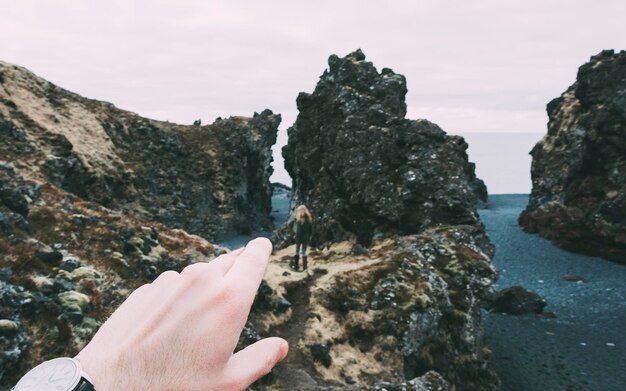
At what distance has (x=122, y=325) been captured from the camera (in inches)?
113

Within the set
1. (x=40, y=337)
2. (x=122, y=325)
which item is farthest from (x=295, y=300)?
(x=122, y=325)

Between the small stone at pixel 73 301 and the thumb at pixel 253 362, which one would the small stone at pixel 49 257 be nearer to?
the small stone at pixel 73 301

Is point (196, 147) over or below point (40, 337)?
over

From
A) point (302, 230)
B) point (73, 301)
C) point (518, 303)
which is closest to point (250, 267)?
point (73, 301)

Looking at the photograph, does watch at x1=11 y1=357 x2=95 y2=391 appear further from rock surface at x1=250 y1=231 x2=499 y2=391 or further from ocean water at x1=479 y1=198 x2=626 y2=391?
ocean water at x1=479 y1=198 x2=626 y2=391

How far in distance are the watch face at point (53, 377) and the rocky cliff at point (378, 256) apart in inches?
471

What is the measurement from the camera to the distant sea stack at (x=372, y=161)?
31016mm

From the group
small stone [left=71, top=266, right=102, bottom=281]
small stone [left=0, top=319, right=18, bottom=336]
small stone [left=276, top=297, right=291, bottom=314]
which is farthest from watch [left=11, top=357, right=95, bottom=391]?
small stone [left=276, top=297, right=291, bottom=314]

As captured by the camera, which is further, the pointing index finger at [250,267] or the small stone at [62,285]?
the small stone at [62,285]

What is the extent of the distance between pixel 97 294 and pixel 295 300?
976 cm

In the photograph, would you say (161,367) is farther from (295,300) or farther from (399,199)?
(399,199)

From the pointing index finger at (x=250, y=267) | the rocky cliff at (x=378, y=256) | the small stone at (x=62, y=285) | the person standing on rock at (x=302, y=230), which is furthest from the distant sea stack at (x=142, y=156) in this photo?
the pointing index finger at (x=250, y=267)

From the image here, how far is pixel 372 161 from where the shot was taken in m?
34.5

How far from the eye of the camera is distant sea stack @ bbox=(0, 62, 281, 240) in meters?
39.2
